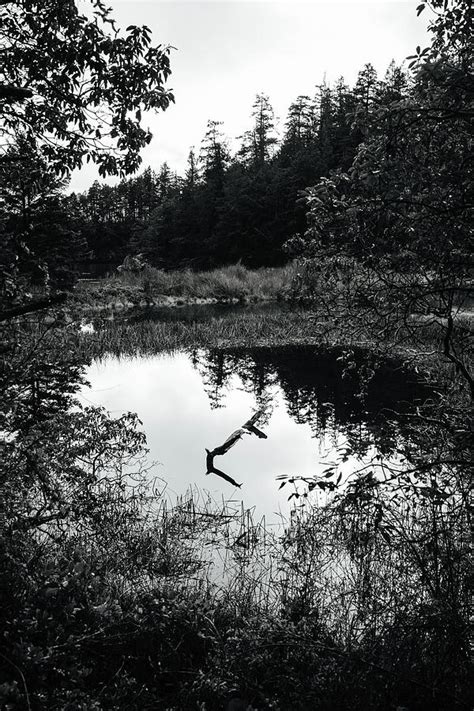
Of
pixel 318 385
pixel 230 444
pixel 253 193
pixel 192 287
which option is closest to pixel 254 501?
pixel 230 444

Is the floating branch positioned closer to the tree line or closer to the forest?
the forest

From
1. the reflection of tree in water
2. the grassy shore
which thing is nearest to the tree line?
the grassy shore

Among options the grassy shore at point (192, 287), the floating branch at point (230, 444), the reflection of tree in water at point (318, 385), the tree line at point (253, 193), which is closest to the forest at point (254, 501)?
the floating branch at point (230, 444)

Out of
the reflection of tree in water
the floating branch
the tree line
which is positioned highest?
the tree line

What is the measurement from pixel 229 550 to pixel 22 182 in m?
4.83

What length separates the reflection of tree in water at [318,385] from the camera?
37.4 ft

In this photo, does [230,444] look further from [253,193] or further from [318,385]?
[253,193]

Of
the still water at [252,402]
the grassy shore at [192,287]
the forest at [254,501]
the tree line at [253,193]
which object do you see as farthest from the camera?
the tree line at [253,193]

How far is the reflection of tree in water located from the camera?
1141 cm

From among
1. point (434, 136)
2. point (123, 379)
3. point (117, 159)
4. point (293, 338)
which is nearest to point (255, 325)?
point (293, 338)

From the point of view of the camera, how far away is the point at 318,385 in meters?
14.7

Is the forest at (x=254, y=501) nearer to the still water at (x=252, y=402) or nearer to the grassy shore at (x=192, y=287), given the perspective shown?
the still water at (x=252, y=402)

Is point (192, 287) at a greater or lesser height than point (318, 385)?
greater

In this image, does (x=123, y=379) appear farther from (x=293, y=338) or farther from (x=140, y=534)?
(x=140, y=534)
